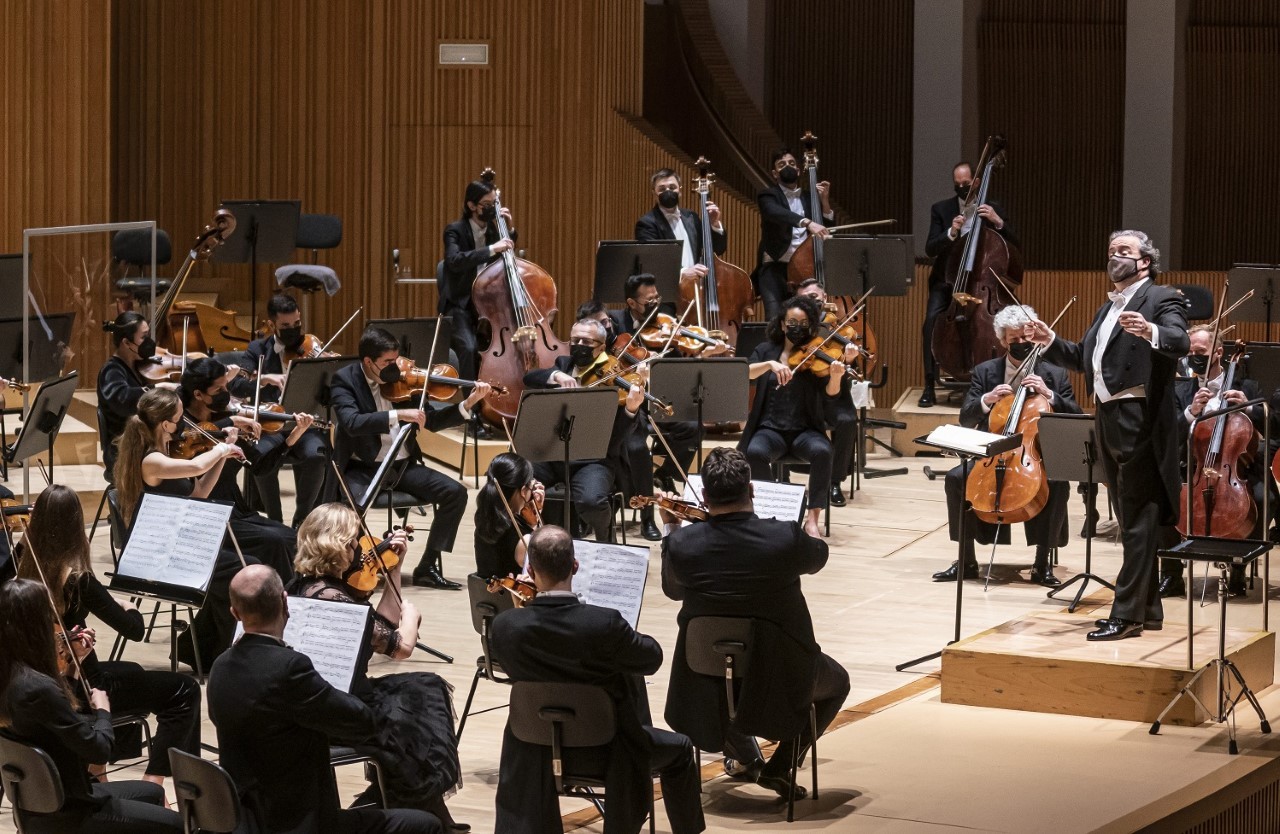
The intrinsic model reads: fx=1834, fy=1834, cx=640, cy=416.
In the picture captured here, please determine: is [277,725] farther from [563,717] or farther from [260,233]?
[260,233]

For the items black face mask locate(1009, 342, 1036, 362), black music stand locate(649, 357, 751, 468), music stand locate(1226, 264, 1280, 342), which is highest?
music stand locate(1226, 264, 1280, 342)

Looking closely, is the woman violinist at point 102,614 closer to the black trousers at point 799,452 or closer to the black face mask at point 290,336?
the black face mask at point 290,336

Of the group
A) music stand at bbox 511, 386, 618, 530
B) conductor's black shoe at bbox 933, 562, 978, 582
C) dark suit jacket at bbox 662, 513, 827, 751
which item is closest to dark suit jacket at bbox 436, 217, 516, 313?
music stand at bbox 511, 386, 618, 530

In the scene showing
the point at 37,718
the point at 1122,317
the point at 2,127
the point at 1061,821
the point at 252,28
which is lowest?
the point at 1061,821

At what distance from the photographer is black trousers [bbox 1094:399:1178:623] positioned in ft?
20.0

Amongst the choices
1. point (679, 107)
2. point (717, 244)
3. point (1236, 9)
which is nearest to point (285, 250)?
point (717, 244)

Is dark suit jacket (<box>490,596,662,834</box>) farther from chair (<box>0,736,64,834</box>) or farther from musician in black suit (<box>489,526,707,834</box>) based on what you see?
chair (<box>0,736,64,834</box>)

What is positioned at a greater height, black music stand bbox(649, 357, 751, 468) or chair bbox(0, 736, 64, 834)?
black music stand bbox(649, 357, 751, 468)

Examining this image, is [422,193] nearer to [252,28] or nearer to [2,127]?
[252,28]

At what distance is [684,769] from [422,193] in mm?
7834

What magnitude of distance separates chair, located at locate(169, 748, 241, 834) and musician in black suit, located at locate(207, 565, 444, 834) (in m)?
0.12

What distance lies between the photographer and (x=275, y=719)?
4.03 meters

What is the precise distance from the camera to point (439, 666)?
6.53m

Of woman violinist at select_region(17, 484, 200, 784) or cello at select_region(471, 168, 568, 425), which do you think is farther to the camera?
cello at select_region(471, 168, 568, 425)
